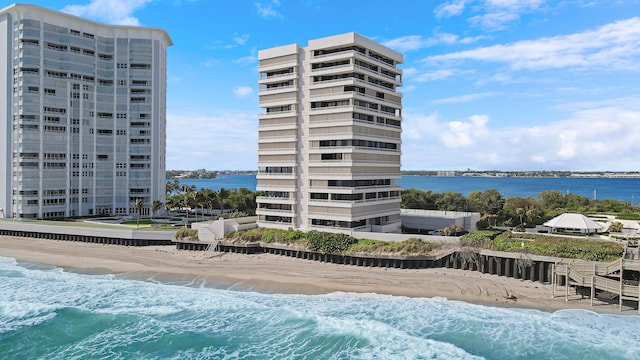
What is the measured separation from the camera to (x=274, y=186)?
2980 inches

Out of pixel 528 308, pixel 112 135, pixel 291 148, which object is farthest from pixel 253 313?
pixel 112 135

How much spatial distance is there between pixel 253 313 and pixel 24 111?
260 ft

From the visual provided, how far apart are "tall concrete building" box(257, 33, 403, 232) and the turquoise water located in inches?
883

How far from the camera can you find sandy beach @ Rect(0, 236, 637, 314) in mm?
49031

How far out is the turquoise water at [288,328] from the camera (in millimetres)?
37656

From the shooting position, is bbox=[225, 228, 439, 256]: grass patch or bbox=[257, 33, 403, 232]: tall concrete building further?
bbox=[257, 33, 403, 232]: tall concrete building

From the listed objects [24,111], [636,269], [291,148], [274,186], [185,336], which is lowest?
[185,336]

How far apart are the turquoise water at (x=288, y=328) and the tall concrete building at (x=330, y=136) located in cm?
2244

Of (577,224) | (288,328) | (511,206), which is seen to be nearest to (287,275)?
(288,328)

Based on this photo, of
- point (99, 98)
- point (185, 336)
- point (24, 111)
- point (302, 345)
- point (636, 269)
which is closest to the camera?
point (302, 345)

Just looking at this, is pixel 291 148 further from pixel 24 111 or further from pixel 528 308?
pixel 24 111

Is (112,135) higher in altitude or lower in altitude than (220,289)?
higher

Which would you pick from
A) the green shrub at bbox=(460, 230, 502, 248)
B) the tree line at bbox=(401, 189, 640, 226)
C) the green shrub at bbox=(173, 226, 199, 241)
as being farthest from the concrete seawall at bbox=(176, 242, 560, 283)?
the tree line at bbox=(401, 189, 640, 226)

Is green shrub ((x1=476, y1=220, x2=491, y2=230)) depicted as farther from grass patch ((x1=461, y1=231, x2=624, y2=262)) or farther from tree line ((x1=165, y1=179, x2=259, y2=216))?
tree line ((x1=165, y1=179, x2=259, y2=216))
